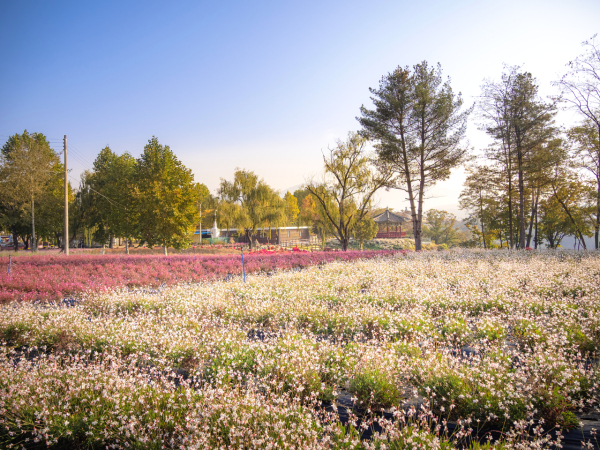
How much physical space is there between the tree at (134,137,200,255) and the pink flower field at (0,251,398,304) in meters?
10.0

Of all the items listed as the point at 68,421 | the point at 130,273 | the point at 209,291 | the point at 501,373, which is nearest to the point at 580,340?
the point at 501,373

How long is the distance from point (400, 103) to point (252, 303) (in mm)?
19986

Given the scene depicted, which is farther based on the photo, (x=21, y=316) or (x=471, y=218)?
(x=471, y=218)

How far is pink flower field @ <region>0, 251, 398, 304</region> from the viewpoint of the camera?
409 inches

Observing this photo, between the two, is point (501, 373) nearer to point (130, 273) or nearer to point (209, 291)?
point (209, 291)

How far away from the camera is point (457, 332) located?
5656 millimetres

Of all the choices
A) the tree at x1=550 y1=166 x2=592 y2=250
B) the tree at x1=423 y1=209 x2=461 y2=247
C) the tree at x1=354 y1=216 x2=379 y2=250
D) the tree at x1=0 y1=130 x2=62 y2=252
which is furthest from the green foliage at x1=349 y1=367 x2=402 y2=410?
the tree at x1=423 y1=209 x2=461 y2=247

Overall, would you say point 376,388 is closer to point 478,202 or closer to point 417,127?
point 417,127

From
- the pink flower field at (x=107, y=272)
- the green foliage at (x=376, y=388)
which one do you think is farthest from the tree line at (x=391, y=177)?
the green foliage at (x=376, y=388)

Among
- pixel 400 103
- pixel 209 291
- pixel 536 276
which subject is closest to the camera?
pixel 209 291

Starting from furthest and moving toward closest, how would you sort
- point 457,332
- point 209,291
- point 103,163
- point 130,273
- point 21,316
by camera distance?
1. point 103,163
2. point 130,273
3. point 209,291
4. point 21,316
5. point 457,332

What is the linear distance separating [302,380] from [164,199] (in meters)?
25.3

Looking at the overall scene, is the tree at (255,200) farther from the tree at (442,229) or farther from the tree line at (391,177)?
the tree at (442,229)

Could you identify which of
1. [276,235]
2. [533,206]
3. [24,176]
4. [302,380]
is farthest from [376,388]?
[276,235]
